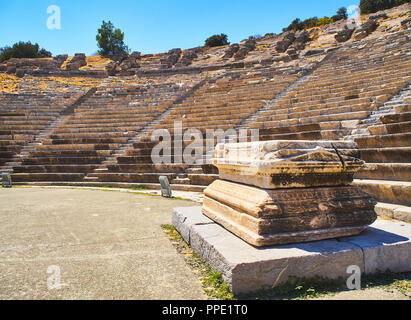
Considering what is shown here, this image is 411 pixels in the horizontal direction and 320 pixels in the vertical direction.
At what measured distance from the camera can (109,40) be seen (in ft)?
133

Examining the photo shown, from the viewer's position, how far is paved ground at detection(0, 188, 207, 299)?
2107mm

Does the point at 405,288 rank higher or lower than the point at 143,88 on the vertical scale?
lower

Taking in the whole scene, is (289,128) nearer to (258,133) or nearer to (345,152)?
(258,133)

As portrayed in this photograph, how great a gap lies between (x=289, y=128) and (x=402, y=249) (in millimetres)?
5828

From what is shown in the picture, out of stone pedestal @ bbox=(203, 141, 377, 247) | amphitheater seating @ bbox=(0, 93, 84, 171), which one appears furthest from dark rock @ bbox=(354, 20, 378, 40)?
stone pedestal @ bbox=(203, 141, 377, 247)

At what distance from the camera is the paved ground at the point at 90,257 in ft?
6.91

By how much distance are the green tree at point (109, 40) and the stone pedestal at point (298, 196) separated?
140 feet

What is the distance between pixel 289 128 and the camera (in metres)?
7.90

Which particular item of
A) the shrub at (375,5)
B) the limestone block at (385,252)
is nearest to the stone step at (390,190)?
the limestone block at (385,252)

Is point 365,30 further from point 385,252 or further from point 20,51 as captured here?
point 20,51

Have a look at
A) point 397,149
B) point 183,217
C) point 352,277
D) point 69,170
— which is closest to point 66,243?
point 183,217

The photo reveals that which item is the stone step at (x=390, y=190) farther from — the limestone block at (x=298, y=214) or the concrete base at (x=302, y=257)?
the limestone block at (x=298, y=214)

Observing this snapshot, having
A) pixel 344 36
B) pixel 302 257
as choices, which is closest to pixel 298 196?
pixel 302 257

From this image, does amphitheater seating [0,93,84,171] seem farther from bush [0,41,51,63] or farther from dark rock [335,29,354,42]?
bush [0,41,51,63]
